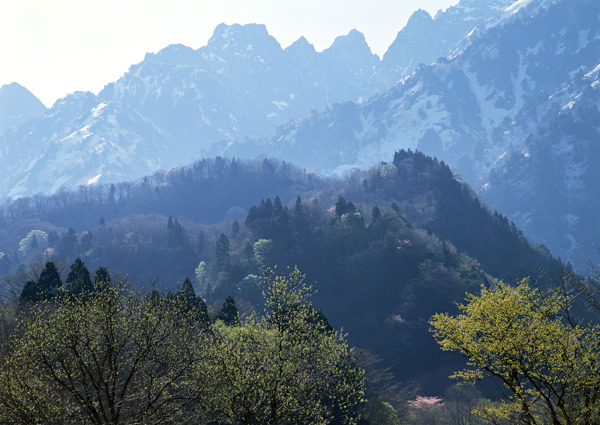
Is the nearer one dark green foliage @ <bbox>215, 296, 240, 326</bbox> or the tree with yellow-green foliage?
the tree with yellow-green foliage

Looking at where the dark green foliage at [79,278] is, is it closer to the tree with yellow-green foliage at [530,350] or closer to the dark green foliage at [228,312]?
the dark green foliage at [228,312]

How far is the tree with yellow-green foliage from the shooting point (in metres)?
A: 25.1

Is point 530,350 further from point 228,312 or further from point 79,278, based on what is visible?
point 79,278

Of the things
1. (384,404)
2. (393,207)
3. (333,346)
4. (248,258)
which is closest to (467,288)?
(393,207)

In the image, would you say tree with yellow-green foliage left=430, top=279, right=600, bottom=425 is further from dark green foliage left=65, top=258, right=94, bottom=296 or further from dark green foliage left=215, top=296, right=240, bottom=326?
dark green foliage left=65, top=258, right=94, bottom=296

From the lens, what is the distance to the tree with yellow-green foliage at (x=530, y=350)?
25.1 meters

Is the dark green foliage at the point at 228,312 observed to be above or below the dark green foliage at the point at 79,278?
below

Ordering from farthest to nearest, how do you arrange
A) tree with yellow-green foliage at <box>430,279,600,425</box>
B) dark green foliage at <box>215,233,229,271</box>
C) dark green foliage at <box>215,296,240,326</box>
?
dark green foliage at <box>215,233,229,271</box>
dark green foliage at <box>215,296,240,326</box>
tree with yellow-green foliage at <box>430,279,600,425</box>

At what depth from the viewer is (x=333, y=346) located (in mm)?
31188

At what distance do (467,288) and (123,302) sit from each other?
125 meters

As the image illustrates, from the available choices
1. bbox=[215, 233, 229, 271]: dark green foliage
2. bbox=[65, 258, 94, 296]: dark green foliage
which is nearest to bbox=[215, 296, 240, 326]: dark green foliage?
bbox=[65, 258, 94, 296]: dark green foliage

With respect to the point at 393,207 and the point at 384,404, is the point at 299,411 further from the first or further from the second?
the point at 393,207

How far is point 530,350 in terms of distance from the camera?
Answer: 87.7ft

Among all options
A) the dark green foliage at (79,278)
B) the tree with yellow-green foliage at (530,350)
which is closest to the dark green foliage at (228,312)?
the dark green foliage at (79,278)
